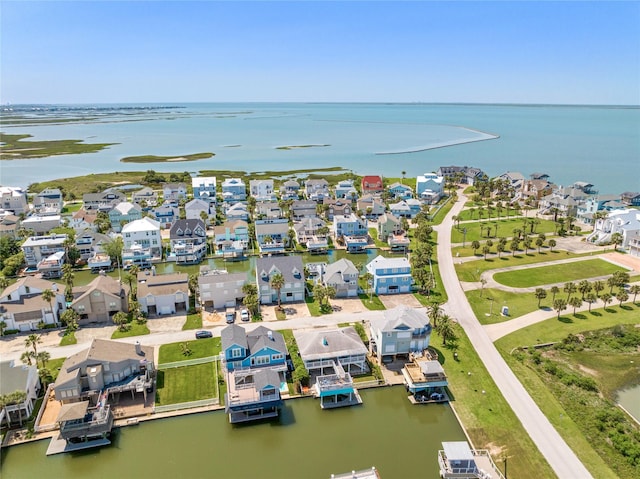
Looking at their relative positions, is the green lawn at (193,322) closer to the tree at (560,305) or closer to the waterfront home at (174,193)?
the tree at (560,305)

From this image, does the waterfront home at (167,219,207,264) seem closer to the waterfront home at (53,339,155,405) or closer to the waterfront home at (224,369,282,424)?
the waterfront home at (53,339,155,405)

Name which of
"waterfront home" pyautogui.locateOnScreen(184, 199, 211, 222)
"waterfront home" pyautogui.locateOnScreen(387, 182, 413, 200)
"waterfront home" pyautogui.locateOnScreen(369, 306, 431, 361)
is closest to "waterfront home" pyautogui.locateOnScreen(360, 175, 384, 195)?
"waterfront home" pyautogui.locateOnScreen(387, 182, 413, 200)

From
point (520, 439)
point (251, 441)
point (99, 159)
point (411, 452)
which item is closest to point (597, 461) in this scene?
point (520, 439)

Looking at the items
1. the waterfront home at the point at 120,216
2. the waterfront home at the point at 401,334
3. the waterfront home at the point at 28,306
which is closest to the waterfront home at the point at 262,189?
the waterfront home at the point at 120,216

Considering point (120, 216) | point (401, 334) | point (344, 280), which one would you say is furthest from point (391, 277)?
point (120, 216)

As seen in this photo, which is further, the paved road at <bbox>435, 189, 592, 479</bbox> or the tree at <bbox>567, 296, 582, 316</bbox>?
the tree at <bbox>567, 296, 582, 316</bbox>

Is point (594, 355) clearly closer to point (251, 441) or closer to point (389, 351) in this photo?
point (389, 351)

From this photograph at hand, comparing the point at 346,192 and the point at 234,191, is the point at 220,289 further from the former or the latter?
the point at 346,192
